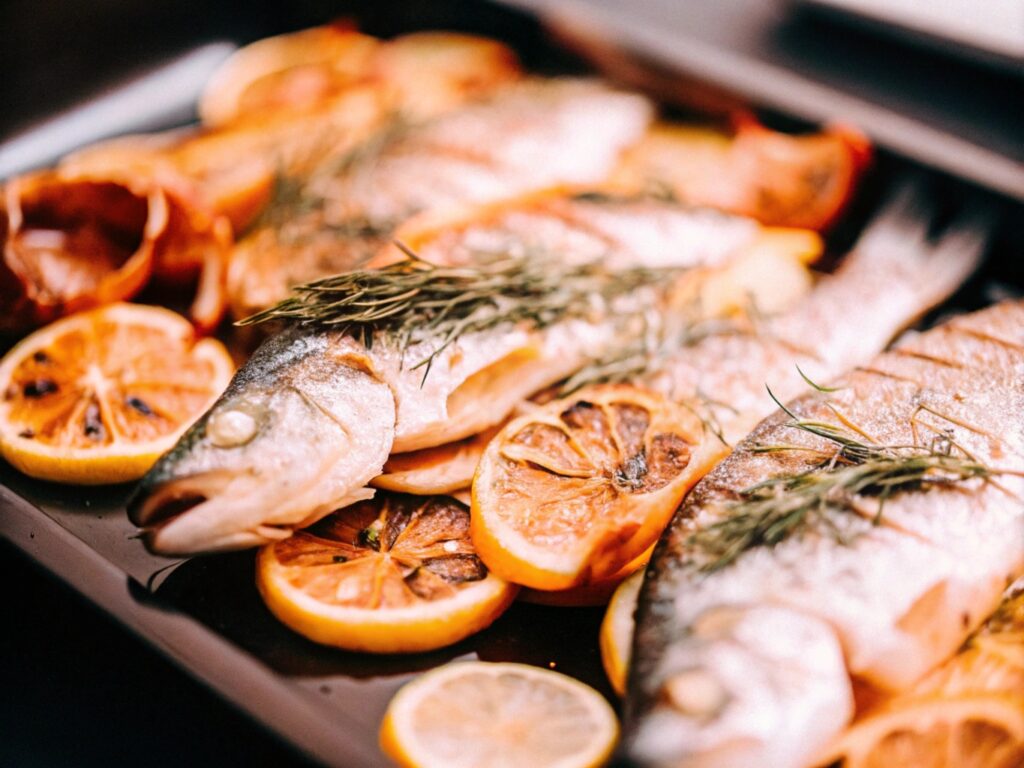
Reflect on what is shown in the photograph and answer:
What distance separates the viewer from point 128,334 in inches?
101

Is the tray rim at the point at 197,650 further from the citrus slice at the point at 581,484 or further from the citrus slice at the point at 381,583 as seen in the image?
the citrus slice at the point at 581,484

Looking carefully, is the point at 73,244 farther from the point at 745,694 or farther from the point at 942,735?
the point at 942,735

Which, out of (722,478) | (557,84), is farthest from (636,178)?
(722,478)

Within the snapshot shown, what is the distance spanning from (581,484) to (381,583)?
1.67 feet

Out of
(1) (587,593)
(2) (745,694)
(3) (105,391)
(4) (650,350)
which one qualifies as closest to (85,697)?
(3) (105,391)

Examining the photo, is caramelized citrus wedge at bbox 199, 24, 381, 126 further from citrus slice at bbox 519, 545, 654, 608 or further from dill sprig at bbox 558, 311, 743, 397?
citrus slice at bbox 519, 545, 654, 608

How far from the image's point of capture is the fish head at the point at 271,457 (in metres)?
1.84

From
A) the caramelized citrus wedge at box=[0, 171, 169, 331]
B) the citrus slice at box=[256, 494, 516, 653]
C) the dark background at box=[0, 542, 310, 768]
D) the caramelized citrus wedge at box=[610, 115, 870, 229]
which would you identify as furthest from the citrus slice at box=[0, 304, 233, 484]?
the caramelized citrus wedge at box=[610, 115, 870, 229]

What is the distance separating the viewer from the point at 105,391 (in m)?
2.38

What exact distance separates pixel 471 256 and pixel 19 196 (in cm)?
147

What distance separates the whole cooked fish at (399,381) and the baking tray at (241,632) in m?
0.21

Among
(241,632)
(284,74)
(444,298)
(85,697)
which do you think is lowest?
(85,697)

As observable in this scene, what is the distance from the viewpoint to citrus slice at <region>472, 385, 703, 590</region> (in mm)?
1883

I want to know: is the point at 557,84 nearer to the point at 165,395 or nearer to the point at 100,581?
the point at 165,395
